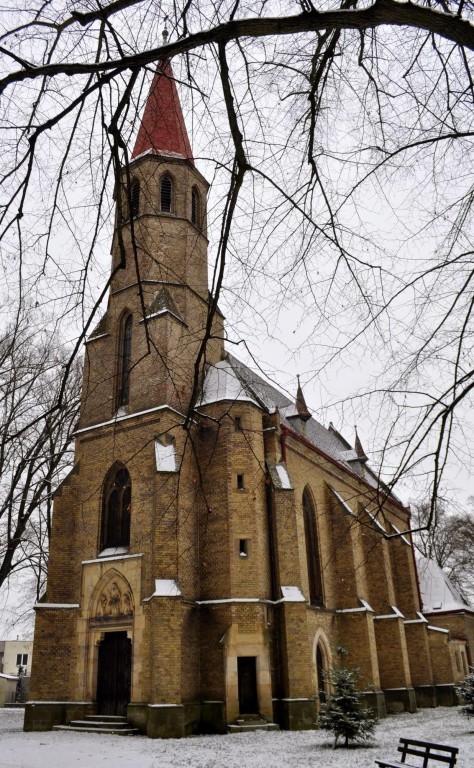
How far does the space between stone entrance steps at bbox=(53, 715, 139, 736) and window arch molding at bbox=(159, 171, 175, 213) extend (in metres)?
15.5

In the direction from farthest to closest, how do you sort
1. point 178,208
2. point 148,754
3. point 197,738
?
point 178,208 → point 197,738 → point 148,754

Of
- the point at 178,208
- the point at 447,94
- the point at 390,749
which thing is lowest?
the point at 390,749

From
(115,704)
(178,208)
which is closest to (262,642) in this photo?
(115,704)

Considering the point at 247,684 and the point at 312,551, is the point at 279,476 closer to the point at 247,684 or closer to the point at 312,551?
the point at 312,551

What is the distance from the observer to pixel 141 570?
16.7 meters

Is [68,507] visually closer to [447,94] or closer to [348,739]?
[348,739]

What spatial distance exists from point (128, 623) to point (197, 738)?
3.44 metres

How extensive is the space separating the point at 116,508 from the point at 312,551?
7213mm

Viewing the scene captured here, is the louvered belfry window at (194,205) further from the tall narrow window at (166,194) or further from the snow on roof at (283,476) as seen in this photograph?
the snow on roof at (283,476)

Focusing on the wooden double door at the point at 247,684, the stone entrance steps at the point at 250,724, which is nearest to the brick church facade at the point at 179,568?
the wooden double door at the point at 247,684

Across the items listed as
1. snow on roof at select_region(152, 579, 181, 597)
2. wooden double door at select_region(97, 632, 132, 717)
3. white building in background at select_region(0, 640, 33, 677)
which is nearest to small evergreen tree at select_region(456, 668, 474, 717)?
snow on roof at select_region(152, 579, 181, 597)

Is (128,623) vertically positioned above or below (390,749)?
above

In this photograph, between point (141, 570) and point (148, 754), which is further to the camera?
point (141, 570)

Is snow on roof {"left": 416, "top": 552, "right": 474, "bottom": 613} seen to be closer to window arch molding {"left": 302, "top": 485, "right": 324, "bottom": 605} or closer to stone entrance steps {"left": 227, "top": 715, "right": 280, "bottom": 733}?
window arch molding {"left": 302, "top": 485, "right": 324, "bottom": 605}
